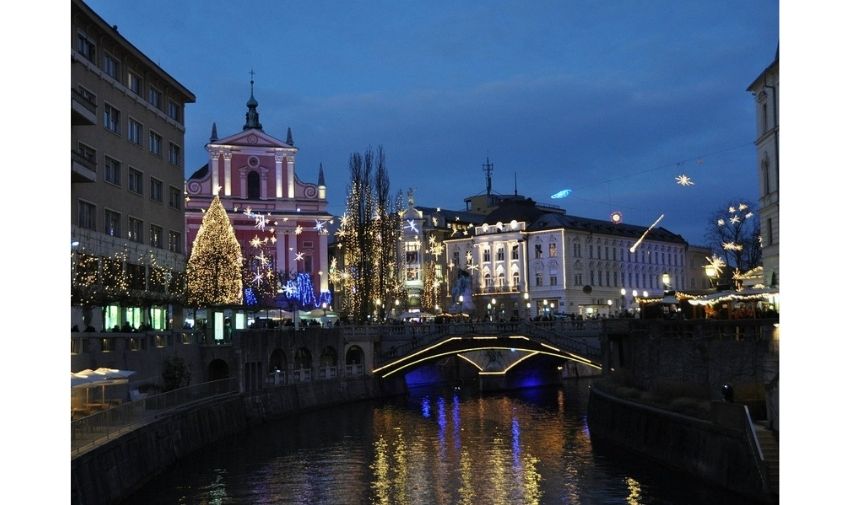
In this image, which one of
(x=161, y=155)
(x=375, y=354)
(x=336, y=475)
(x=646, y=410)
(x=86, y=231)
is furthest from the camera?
(x=375, y=354)

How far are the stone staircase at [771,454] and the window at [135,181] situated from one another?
3927cm

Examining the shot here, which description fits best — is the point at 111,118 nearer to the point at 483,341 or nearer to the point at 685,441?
the point at 483,341

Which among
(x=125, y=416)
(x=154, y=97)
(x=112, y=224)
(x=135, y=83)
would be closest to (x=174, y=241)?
(x=154, y=97)

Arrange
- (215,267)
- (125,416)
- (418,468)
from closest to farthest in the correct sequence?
(125,416) < (418,468) < (215,267)

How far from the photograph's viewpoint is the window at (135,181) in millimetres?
58219

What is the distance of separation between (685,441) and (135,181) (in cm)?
3551

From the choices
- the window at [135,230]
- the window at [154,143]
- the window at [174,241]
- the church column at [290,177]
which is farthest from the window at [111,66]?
the church column at [290,177]

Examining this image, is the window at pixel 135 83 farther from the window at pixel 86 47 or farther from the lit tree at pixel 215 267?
the lit tree at pixel 215 267

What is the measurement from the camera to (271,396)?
193ft

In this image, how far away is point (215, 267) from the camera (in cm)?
6594

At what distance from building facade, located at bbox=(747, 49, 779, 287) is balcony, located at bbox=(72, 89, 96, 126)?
3043 cm

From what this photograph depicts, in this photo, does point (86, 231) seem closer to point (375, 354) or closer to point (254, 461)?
point (254, 461)
